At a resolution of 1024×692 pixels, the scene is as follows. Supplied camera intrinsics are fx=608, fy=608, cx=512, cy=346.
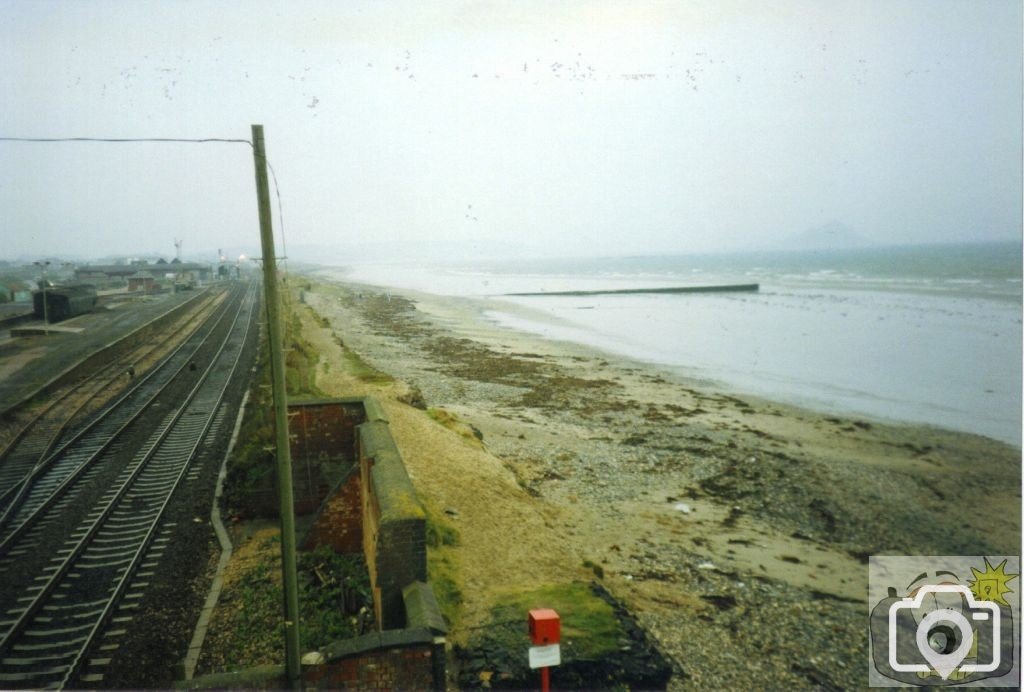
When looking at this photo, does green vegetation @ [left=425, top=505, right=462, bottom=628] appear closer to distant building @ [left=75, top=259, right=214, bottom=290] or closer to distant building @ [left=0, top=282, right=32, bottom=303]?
distant building @ [left=0, top=282, right=32, bottom=303]

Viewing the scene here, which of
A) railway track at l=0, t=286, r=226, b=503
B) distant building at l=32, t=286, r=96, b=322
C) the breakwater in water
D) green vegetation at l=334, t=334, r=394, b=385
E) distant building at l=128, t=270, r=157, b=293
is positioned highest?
distant building at l=128, t=270, r=157, b=293

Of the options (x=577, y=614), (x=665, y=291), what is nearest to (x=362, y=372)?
(x=577, y=614)

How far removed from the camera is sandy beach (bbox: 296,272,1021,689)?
934cm

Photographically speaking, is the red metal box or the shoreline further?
the shoreline

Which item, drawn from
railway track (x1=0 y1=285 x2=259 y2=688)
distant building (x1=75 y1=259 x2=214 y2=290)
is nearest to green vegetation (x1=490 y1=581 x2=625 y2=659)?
railway track (x1=0 y1=285 x2=259 y2=688)

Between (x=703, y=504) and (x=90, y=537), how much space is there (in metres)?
12.6

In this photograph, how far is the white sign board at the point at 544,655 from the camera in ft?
19.2

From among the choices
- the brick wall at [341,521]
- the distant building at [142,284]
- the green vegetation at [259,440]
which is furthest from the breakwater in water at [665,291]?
the brick wall at [341,521]

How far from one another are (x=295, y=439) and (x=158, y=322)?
38.0m

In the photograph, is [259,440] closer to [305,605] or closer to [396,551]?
[305,605]

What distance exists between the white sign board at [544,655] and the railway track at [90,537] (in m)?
5.47

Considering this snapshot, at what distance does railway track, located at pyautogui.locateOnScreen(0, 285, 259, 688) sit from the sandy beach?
15.3 feet

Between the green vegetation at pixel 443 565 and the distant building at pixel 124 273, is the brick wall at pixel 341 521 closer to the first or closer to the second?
the green vegetation at pixel 443 565

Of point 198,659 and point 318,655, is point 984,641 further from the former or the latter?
point 198,659
